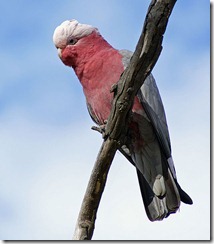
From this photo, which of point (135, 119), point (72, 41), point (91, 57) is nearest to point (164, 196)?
point (135, 119)

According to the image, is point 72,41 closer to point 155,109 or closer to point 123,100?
point 155,109

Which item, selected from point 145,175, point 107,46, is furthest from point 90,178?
point 107,46

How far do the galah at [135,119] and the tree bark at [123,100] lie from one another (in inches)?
26.5

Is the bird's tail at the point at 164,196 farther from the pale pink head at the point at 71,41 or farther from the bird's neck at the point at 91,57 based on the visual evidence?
the pale pink head at the point at 71,41

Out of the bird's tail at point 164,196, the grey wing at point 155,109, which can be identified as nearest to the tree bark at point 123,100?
the grey wing at point 155,109

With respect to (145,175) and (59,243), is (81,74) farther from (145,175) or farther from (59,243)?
(59,243)

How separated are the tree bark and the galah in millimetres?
672

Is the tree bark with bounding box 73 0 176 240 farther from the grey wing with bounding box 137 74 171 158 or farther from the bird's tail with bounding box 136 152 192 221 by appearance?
the bird's tail with bounding box 136 152 192 221

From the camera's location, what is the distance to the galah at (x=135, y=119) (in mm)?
4113

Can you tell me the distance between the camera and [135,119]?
4.05 m

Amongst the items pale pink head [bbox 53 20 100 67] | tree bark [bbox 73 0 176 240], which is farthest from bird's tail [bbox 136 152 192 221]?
pale pink head [bbox 53 20 100 67]

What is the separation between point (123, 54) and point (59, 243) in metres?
1.52

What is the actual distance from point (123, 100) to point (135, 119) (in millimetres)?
823

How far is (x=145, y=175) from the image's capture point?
14.2 feet
